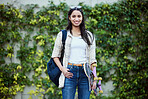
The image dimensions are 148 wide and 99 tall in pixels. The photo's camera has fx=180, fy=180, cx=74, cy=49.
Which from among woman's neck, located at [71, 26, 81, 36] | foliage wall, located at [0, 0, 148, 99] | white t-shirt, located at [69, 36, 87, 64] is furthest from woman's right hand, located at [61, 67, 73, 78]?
foliage wall, located at [0, 0, 148, 99]

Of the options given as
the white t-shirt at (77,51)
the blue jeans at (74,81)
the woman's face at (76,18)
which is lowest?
the blue jeans at (74,81)

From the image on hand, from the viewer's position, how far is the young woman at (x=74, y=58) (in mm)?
1819

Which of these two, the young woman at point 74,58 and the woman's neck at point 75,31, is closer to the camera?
the young woman at point 74,58

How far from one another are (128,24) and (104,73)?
3.50ft

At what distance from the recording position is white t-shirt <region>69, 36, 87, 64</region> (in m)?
1.85

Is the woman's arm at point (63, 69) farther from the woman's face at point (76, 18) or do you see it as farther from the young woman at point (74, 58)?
the woman's face at point (76, 18)

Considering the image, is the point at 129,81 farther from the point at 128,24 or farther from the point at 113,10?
the point at 113,10

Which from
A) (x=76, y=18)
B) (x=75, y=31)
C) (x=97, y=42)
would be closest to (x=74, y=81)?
(x=75, y=31)

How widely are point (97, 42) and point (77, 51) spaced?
1732 millimetres

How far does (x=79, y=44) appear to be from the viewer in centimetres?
188

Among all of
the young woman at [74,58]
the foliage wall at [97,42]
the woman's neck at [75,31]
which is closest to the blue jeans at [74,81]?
the young woman at [74,58]

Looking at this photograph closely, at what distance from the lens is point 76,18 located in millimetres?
1882

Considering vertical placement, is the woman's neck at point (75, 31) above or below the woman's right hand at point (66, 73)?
above

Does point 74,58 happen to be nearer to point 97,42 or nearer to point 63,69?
point 63,69
